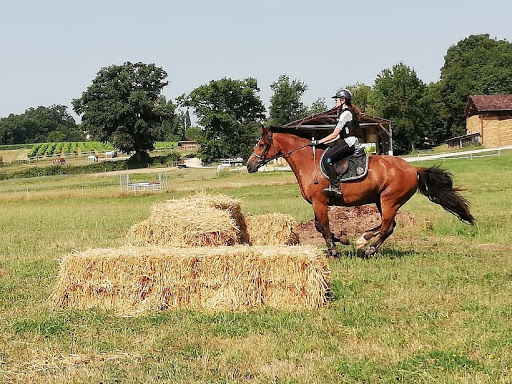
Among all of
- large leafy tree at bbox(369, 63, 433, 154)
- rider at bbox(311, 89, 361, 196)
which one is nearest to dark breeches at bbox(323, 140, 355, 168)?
rider at bbox(311, 89, 361, 196)

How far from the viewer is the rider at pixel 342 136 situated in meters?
11.7

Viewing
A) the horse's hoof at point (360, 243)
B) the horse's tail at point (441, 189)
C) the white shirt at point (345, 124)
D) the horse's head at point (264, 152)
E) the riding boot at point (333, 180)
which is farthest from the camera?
the horse's head at point (264, 152)

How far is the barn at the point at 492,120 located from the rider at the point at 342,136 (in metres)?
73.4

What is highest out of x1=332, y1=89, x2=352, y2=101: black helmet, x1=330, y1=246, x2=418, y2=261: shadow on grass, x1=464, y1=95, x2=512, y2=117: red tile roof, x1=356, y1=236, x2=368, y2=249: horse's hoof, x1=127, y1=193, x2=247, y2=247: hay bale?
x1=464, y1=95, x2=512, y2=117: red tile roof

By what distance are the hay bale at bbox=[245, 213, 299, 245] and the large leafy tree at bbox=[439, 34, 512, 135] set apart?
3409 inches

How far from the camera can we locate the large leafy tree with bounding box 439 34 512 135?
9650 cm

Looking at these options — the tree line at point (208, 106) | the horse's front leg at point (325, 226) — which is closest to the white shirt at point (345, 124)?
the horse's front leg at point (325, 226)

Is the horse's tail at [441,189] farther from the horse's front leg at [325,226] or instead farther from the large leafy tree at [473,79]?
the large leafy tree at [473,79]

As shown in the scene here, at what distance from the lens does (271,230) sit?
46.9ft

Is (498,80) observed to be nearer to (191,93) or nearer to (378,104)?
(378,104)

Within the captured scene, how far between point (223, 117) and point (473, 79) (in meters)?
43.6

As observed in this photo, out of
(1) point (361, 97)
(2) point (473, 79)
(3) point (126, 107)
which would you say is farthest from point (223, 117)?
(2) point (473, 79)

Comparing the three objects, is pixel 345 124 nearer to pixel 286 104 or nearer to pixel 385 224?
pixel 385 224

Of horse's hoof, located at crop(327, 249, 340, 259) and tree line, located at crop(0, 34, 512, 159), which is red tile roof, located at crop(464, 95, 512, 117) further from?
horse's hoof, located at crop(327, 249, 340, 259)
